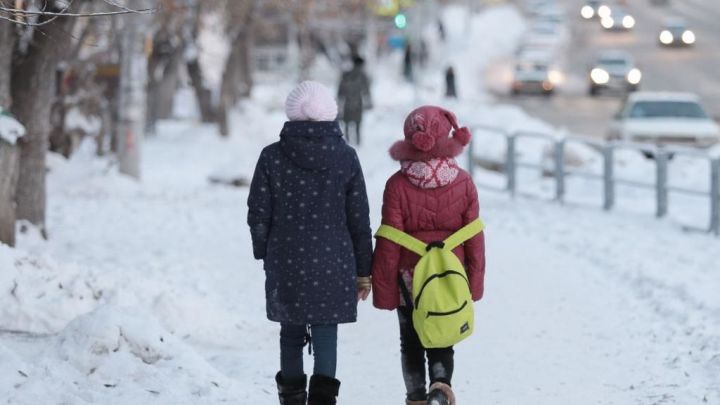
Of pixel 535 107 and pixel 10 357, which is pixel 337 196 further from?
pixel 535 107

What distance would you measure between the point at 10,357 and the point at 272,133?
29125 millimetres

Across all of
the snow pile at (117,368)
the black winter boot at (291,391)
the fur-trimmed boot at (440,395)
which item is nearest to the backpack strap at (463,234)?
the fur-trimmed boot at (440,395)

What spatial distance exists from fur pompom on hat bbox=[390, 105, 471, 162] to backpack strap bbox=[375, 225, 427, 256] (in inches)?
12.2

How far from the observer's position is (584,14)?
95.8 m

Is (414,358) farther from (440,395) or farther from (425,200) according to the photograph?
(425,200)

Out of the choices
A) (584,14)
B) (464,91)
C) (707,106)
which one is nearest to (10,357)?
(707,106)

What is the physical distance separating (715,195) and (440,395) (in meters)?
9.55

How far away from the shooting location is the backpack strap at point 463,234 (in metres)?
6.41

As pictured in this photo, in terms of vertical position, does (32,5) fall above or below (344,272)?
above

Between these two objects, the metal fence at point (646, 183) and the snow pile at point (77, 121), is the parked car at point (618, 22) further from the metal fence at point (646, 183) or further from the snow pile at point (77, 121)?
the metal fence at point (646, 183)

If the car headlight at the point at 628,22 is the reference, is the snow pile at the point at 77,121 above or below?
below

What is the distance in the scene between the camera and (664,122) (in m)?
26.8

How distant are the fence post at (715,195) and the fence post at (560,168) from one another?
3.51 metres

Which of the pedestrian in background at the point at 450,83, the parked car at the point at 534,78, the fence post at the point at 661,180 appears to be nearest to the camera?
the fence post at the point at 661,180
